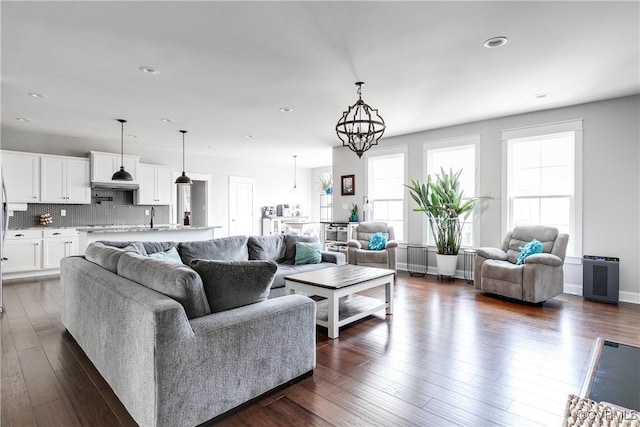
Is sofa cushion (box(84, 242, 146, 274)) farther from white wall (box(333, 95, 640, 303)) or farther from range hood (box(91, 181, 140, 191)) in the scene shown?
white wall (box(333, 95, 640, 303))

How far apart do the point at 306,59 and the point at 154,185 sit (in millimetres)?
5503

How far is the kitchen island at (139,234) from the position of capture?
15.2 feet

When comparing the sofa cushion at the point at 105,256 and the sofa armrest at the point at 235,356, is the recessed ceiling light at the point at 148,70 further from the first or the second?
the sofa armrest at the point at 235,356

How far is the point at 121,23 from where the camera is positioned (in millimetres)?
2592

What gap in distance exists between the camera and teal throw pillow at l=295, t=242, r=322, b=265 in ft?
14.6

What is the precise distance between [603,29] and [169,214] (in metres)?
7.83

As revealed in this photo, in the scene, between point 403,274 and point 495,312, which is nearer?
point 495,312

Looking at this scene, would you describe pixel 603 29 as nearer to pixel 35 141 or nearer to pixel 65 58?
pixel 65 58

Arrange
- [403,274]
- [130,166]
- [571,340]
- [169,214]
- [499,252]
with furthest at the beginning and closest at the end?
[169,214], [130,166], [403,274], [499,252], [571,340]

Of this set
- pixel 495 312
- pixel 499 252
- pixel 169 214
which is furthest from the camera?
pixel 169 214

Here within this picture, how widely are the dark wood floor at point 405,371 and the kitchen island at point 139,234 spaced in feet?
3.43

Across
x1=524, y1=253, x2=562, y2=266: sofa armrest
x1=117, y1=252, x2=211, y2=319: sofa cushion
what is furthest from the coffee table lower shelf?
x1=524, y1=253, x2=562, y2=266: sofa armrest

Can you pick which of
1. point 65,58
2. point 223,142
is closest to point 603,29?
point 65,58

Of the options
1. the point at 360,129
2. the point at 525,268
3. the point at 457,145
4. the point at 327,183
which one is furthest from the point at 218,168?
the point at 525,268
